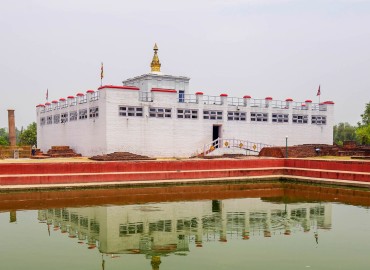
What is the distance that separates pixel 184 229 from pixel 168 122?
19.4 meters

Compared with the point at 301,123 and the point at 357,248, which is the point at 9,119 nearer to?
the point at 301,123

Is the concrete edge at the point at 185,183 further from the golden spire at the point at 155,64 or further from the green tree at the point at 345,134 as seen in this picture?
the green tree at the point at 345,134

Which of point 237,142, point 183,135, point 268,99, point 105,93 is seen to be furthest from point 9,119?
point 268,99

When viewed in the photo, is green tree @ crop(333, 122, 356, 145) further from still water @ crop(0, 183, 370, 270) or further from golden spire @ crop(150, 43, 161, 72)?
still water @ crop(0, 183, 370, 270)

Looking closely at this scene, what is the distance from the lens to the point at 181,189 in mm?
24391

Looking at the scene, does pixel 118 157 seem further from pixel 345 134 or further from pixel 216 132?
pixel 345 134

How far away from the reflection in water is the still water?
0.04 m

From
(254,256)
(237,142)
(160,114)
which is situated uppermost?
(160,114)

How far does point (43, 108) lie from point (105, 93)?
15774mm

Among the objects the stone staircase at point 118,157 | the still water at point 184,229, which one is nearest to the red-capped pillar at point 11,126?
the stone staircase at point 118,157

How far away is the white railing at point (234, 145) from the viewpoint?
3538 cm

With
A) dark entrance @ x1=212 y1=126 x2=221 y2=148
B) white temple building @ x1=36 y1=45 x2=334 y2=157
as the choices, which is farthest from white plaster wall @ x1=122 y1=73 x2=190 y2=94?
dark entrance @ x1=212 y1=126 x2=221 y2=148

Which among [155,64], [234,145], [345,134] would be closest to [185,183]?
[234,145]

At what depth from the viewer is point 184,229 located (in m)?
15.5
